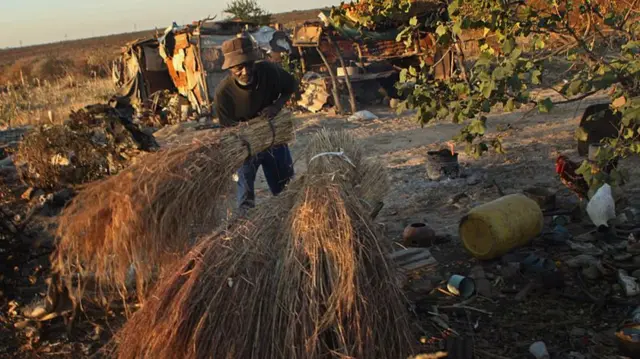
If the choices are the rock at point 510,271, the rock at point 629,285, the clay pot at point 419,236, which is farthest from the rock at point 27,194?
the rock at point 629,285

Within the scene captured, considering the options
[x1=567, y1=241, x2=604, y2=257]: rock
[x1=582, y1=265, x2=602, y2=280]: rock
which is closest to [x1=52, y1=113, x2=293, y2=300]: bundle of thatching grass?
[x1=582, y1=265, x2=602, y2=280]: rock

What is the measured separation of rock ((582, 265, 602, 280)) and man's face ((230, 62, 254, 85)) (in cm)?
308

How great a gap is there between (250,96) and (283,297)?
2546mm

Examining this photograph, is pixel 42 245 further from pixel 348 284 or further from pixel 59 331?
pixel 348 284

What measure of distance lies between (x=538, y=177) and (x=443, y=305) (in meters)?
3.49

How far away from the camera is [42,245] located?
15.2 feet

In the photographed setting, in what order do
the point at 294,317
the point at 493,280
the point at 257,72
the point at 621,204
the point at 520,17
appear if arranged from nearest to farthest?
the point at 294,317 → the point at 520,17 → the point at 493,280 → the point at 257,72 → the point at 621,204

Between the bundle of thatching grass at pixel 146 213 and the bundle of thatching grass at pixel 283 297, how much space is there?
0.24 m

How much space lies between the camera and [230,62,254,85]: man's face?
446 centimetres

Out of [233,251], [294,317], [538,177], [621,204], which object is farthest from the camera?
[538,177]

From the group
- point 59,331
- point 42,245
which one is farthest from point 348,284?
point 42,245

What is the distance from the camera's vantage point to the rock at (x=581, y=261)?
4.05 m

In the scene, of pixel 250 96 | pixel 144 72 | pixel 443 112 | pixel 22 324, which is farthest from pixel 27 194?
pixel 144 72

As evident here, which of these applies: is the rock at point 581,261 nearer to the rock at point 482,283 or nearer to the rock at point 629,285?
the rock at point 629,285
